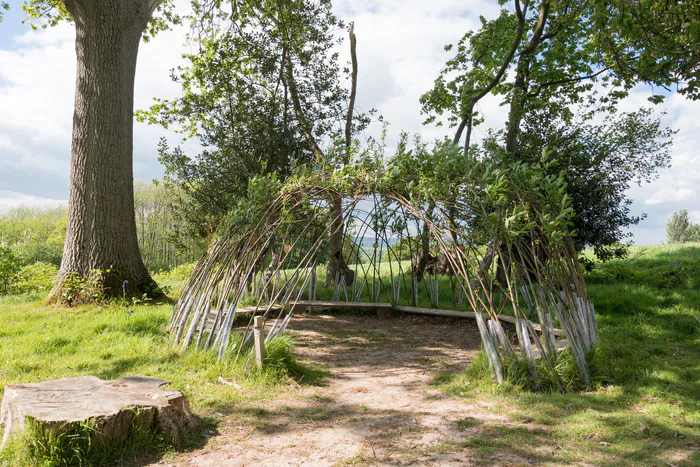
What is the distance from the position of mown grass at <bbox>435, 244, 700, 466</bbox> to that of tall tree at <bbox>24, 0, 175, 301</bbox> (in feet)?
17.5

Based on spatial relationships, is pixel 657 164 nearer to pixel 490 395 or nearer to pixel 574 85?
pixel 574 85

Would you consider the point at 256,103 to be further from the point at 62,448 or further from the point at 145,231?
the point at 145,231

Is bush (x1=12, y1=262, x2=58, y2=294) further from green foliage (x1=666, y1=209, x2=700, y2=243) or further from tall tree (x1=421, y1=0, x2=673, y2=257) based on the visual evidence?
green foliage (x1=666, y1=209, x2=700, y2=243)

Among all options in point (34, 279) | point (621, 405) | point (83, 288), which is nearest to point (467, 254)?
point (621, 405)

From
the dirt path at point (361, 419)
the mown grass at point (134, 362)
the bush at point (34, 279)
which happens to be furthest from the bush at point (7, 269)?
the dirt path at point (361, 419)

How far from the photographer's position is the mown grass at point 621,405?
3021mm

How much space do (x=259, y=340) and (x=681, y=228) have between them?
147ft

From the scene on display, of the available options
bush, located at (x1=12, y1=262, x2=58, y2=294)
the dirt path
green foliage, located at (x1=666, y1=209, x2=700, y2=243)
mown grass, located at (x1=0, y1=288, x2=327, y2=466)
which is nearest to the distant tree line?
bush, located at (x1=12, y1=262, x2=58, y2=294)

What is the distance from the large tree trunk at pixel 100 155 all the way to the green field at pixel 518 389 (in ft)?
2.55

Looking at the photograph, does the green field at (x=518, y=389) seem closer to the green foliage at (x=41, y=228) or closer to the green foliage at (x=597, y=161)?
the green foliage at (x=597, y=161)

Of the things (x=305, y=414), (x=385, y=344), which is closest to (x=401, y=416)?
(x=305, y=414)

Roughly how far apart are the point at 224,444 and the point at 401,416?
53.6 inches

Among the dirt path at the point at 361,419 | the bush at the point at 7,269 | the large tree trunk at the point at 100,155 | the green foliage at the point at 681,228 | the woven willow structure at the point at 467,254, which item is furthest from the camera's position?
the green foliage at the point at 681,228

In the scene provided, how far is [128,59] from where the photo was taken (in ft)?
24.4
